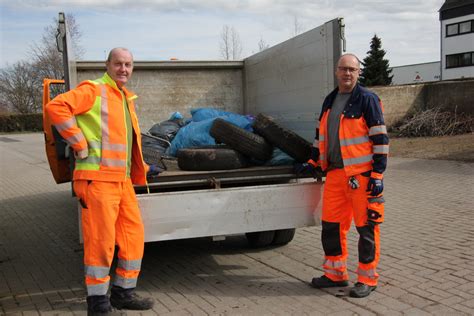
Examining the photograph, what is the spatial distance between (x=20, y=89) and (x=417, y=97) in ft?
121

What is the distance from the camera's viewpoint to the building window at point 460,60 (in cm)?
4004

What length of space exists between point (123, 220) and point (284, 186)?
1355 millimetres

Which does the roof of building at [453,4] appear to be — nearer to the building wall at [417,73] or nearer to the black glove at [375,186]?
the building wall at [417,73]

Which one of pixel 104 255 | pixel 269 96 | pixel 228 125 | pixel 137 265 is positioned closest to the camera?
pixel 104 255

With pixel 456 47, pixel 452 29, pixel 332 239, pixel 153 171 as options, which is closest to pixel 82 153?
pixel 153 171

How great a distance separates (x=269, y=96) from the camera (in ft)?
19.8

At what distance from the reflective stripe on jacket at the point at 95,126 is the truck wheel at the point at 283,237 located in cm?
225

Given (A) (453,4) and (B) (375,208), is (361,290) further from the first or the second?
(A) (453,4)

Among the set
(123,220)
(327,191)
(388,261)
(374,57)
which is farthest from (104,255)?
(374,57)

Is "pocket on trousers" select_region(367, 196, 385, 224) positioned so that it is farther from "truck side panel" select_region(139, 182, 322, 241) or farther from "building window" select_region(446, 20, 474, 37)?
"building window" select_region(446, 20, 474, 37)

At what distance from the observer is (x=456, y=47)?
4112 centimetres

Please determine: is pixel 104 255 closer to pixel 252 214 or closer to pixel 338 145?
pixel 252 214

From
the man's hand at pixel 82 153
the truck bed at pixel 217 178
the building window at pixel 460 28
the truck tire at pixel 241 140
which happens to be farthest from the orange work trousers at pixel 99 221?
the building window at pixel 460 28

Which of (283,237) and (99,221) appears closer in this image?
(99,221)
